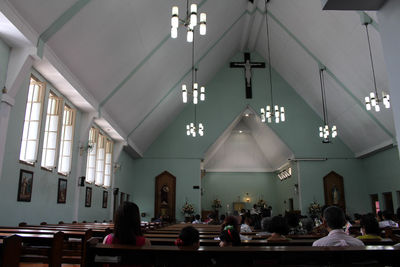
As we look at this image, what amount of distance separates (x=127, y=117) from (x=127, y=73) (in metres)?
2.46

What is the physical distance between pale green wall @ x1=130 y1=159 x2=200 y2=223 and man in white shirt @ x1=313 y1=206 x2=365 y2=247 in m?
12.1

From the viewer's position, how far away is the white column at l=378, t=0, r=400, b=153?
2.38m

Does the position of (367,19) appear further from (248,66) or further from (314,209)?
(314,209)

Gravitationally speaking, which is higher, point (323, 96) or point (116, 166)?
point (323, 96)

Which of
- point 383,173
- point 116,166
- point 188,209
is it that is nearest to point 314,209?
point 383,173

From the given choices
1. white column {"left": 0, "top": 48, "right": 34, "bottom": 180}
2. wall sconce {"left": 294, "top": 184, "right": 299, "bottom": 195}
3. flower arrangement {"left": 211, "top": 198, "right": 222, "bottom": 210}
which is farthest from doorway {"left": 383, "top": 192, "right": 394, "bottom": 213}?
→ white column {"left": 0, "top": 48, "right": 34, "bottom": 180}

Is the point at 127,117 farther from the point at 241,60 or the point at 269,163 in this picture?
the point at 269,163

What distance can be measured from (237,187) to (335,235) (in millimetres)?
17079

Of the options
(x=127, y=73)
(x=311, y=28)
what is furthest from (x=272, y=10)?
(x=127, y=73)

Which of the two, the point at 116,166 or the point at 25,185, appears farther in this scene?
the point at 116,166

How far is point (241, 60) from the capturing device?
51.9 feet

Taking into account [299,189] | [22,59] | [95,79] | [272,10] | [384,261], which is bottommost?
[384,261]

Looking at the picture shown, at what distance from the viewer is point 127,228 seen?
224 centimetres

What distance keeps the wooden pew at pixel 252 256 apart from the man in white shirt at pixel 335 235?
1.03 m
